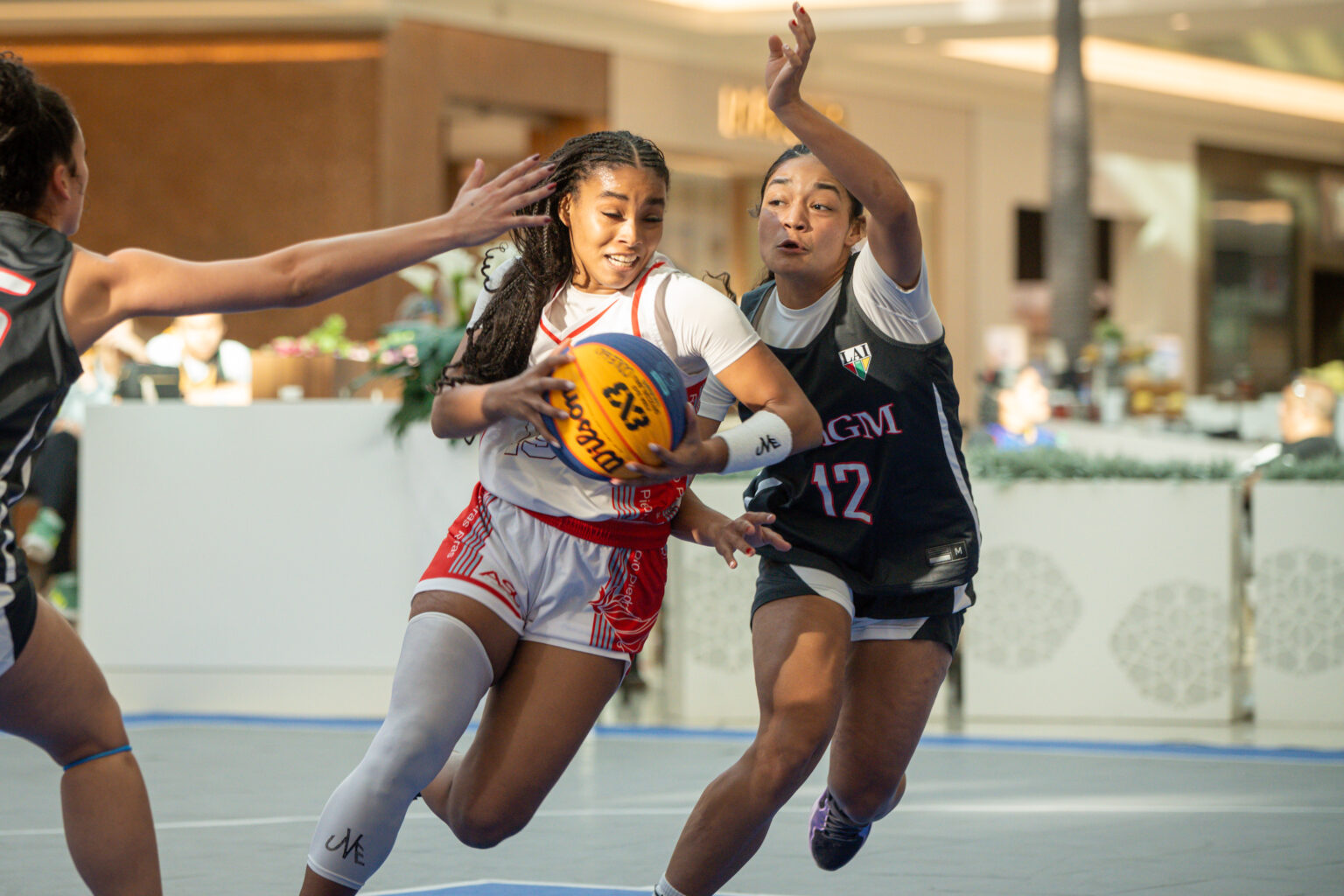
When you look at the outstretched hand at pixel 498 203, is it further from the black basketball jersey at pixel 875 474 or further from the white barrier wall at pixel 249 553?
the white barrier wall at pixel 249 553

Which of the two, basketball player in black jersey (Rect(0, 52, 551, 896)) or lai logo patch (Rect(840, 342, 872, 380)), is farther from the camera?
lai logo patch (Rect(840, 342, 872, 380))

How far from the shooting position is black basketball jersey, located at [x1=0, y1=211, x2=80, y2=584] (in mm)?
2535

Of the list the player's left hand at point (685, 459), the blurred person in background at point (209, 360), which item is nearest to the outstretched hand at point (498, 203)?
the player's left hand at point (685, 459)

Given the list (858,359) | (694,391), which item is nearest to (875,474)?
(858,359)

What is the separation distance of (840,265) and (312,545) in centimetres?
422

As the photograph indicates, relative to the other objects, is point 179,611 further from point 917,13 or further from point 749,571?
point 917,13

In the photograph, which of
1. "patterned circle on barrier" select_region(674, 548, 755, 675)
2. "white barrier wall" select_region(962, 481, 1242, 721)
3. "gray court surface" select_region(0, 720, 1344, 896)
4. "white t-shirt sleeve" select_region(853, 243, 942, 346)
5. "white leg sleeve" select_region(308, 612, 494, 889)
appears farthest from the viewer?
"patterned circle on barrier" select_region(674, 548, 755, 675)

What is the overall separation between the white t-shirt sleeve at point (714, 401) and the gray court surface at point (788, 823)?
1.33 m

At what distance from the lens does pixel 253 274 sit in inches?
103

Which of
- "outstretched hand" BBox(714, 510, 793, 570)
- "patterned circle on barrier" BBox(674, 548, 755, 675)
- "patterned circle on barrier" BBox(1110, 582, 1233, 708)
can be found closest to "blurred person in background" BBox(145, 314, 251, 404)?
"patterned circle on barrier" BBox(674, 548, 755, 675)

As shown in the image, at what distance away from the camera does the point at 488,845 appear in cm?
322

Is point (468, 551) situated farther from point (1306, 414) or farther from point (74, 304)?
point (1306, 414)

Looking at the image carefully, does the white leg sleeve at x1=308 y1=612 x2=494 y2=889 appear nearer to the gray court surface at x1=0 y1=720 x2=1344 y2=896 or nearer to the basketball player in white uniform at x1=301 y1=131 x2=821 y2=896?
the basketball player in white uniform at x1=301 y1=131 x2=821 y2=896

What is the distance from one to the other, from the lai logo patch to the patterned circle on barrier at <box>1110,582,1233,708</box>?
3860 mm
